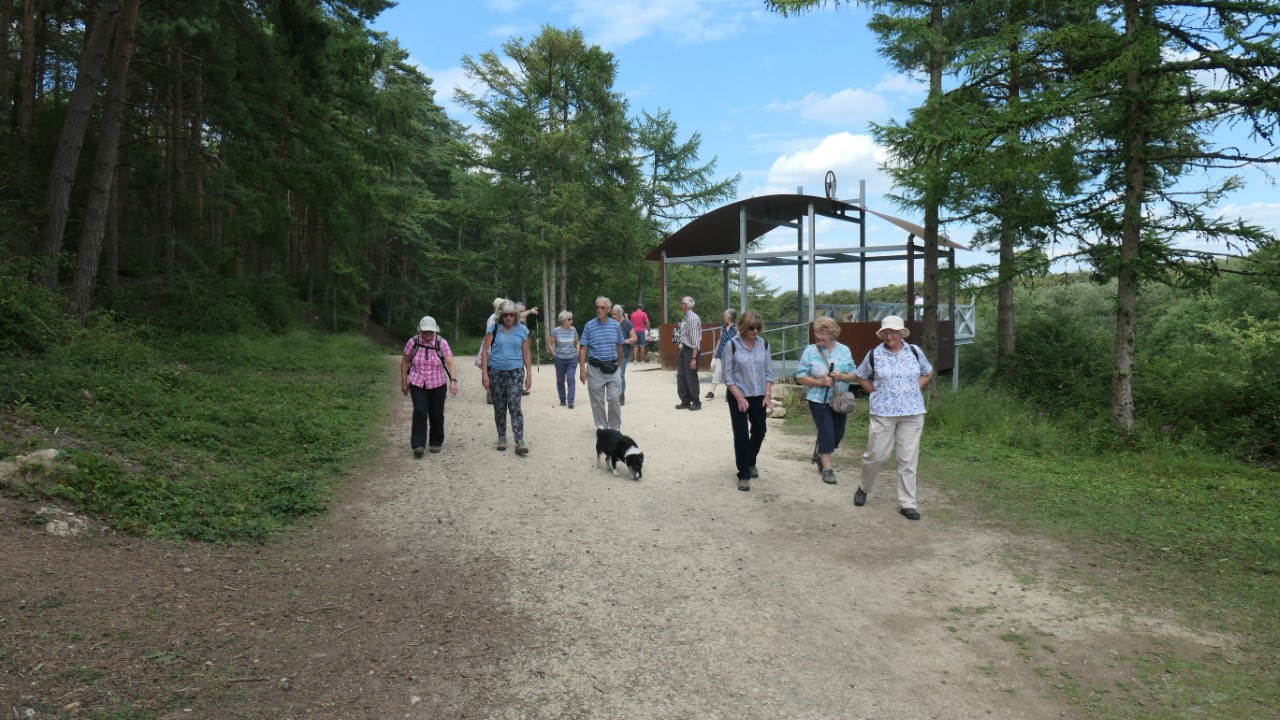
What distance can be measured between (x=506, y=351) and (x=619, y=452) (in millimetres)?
1917

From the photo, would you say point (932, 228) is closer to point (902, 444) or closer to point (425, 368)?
point (902, 444)

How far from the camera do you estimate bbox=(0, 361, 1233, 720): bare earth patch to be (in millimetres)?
3396

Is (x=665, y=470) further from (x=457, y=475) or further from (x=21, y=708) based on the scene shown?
(x=21, y=708)

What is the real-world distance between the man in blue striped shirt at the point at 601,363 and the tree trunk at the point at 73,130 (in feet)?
30.7

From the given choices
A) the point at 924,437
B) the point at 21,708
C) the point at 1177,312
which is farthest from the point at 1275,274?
the point at 1177,312

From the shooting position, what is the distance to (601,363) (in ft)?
30.7

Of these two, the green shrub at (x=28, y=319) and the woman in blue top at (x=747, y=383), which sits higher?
the green shrub at (x=28, y=319)

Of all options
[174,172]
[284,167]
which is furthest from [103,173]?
[174,172]

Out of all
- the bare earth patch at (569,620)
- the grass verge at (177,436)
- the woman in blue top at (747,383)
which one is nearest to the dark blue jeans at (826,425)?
the woman in blue top at (747,383)

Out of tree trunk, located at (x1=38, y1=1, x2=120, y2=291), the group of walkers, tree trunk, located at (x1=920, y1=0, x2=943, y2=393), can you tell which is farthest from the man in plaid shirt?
tree trunk, located at (x1=38, y1=1, x2=120, y2=291)

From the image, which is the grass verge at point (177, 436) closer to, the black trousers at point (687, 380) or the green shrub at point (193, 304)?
the green shrub at point (193, 304)

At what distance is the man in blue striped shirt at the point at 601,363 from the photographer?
30.7 feet

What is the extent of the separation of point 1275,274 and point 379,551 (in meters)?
12.7

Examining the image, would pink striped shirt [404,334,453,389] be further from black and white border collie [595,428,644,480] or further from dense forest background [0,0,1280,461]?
dense forest background [0,0,1280,461]
